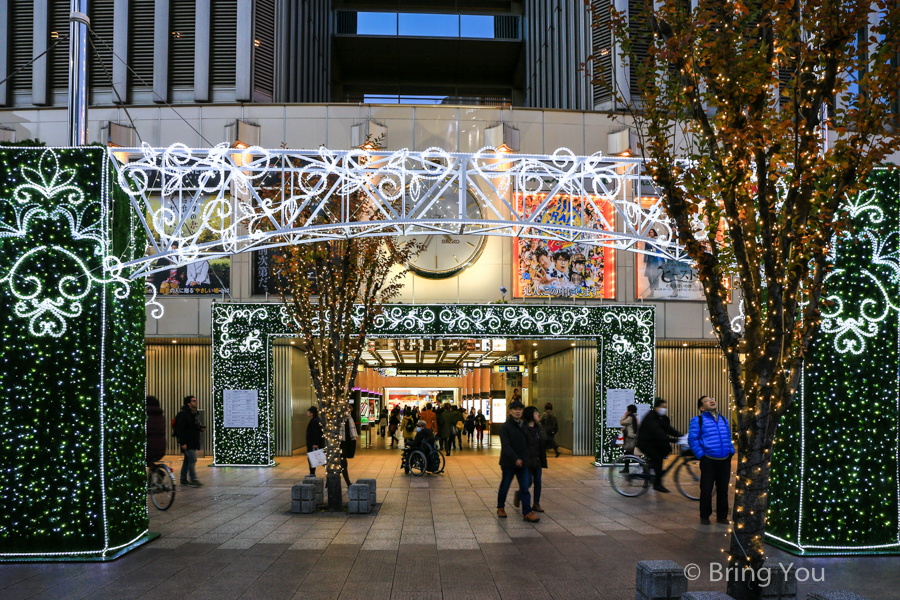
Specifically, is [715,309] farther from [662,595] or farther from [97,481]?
[97,481]

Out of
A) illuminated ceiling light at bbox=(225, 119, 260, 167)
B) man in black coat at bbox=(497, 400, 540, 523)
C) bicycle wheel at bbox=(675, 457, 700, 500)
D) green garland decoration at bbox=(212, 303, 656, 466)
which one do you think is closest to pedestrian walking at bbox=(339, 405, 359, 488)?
green garland decoration at bbox=(212, 303, 656, 466)

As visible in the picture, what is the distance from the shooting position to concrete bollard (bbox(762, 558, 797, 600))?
5293mm

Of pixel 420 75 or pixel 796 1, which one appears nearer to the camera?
pixel 796 1

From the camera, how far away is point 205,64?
67.8 feet

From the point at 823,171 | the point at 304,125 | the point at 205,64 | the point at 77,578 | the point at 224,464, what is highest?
the point at 205,64

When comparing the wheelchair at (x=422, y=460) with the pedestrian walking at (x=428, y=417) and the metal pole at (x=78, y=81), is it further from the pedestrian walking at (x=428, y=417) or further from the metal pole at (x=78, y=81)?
the metal pole at (x=78, y=81)

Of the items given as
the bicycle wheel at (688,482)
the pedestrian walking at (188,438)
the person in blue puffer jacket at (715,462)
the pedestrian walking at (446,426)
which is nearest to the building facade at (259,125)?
the pedestrian walking at (446,426)

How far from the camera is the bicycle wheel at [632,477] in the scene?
12281 millimetres

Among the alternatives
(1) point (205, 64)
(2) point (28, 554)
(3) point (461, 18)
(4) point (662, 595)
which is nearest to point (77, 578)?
(2) point (28, 554)

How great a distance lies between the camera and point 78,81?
8.08m

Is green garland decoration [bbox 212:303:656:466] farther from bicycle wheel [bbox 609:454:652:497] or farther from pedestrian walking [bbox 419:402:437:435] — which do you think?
bicycle wheel [bbox 609:454:652:497]

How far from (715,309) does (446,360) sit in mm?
22050

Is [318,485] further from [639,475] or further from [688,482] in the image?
[688,482]

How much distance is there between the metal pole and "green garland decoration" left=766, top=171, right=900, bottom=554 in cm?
802
